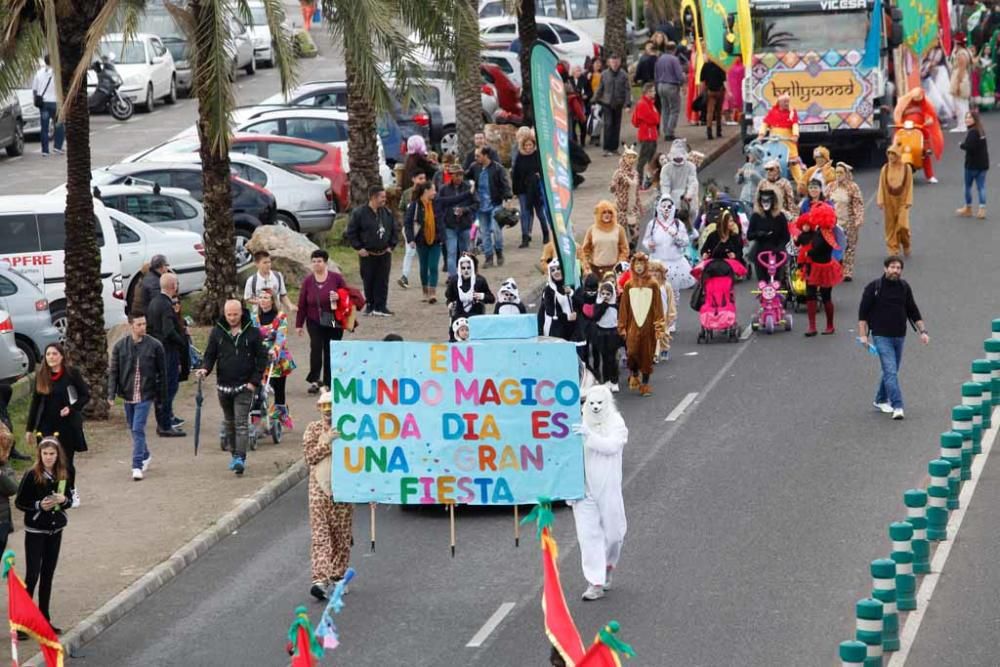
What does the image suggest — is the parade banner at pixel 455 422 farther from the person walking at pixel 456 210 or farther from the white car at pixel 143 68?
the white car at pixel 143 68

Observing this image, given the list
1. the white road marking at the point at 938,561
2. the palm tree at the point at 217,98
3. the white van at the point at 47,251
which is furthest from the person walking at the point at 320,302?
the white road marking at the point at 938,561

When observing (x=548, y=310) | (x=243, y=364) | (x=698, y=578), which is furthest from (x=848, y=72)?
(x=698, y=578)

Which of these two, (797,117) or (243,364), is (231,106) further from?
(797,117)

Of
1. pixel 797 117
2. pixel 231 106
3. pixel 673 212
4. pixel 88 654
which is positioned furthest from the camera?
pixel 797 117

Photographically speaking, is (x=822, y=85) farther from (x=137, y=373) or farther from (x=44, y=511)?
(x=44, y=511)

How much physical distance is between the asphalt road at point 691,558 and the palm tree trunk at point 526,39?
48.3 feet

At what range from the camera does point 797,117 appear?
33031mm

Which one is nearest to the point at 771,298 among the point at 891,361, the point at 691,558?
the point at 891,361

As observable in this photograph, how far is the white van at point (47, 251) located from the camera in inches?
930

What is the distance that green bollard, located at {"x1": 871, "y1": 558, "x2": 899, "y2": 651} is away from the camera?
499 inches

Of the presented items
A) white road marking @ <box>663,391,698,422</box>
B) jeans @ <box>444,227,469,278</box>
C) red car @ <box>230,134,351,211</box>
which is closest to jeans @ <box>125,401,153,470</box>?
white road marking @ <box>663,391,698,422</box>

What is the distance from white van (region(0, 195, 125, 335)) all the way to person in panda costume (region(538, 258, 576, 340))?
18.4 ft

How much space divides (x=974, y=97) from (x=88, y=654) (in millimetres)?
30589

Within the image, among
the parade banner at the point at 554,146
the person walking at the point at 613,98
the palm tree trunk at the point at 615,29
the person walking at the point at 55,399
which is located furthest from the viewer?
the palm tree trunk at the point at 615,29
